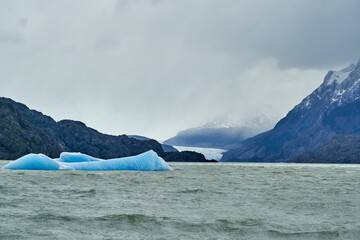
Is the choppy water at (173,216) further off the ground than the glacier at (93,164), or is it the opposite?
the glacier at (93,164)

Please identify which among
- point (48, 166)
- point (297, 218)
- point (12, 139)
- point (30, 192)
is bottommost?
point (297, 218)

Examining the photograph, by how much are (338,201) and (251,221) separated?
→ 8.94 m

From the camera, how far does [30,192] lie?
23.2m

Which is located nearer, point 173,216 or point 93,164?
point 173,216

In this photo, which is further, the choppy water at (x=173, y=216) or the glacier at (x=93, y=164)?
the glacier at (x=93, y=164)

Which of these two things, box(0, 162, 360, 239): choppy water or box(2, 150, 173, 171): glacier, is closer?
box(0, 162, 360, 239): choppy water

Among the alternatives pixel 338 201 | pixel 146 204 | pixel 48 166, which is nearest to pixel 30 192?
pixel 146 204

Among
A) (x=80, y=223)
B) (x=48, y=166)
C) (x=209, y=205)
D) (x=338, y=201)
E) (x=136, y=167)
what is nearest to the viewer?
(x=80, y=223)

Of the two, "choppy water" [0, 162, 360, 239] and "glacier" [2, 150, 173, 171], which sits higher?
"glacier" [2, 150, 173, 171]

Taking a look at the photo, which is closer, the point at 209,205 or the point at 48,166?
the point at 209,205

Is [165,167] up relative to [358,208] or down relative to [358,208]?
up

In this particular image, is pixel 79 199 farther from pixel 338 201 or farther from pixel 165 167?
pixel 165 167

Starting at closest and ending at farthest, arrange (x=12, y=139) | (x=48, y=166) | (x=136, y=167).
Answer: (x=48, y=166) → (x=136, y=167) → (x=12, y=139)

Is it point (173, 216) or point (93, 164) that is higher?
point (93, 164)
